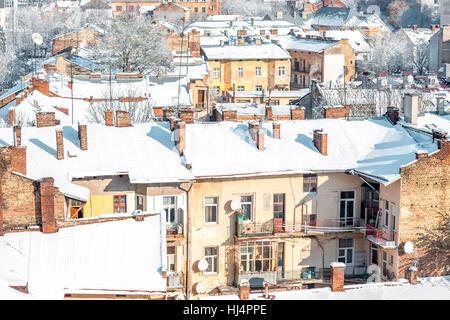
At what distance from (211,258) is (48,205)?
22.6 feet

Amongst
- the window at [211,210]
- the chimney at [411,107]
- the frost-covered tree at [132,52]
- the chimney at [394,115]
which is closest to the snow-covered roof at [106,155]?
the window at [211,210]

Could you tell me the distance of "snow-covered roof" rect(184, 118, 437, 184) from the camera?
82.1 ft

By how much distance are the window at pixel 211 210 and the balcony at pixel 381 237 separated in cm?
493

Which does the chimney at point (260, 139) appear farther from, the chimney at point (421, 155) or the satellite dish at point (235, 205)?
the chimney at point (421, 155)

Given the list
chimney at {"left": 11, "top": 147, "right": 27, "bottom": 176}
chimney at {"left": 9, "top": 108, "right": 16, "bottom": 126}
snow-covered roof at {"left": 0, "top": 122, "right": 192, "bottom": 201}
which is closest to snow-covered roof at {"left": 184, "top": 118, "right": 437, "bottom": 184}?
snow-covered roof at {"left": 0, "top": 122, "right": 192, "bottom": 201}

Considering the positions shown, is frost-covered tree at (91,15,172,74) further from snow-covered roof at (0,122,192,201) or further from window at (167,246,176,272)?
window at (167,246,176,272)

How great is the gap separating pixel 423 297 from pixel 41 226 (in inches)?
379

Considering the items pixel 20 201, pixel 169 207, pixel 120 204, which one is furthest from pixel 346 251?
pixel 20 201

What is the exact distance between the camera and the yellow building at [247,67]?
6525cm

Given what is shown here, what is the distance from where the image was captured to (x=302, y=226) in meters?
26.0

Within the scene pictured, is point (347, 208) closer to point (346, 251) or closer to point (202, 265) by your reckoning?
point (346, 251)

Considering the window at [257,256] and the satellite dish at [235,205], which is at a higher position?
the satellite dish at [235,205]

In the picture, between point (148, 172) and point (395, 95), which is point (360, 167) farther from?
point (395, 95)

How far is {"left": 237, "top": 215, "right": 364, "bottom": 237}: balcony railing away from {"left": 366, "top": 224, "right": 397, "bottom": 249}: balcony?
0.39 meters
